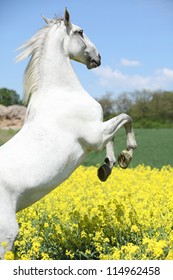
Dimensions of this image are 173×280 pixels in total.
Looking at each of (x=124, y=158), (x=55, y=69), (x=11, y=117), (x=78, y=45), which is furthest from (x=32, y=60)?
(x=11, y=117)

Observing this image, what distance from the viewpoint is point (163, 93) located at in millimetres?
53594

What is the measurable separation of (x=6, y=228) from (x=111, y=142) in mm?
1470

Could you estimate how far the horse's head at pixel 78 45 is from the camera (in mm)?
5234

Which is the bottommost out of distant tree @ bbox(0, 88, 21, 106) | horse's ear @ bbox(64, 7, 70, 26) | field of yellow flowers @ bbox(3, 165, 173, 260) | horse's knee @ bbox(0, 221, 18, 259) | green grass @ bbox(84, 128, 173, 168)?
green grass @ bbox(84, 128, 173, 168)

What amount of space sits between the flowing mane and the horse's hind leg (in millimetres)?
1202

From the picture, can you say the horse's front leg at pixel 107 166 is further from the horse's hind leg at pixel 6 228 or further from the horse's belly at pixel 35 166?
the horse's hind leg at pixel 6 228

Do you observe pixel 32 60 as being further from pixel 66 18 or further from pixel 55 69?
pixel 66 18

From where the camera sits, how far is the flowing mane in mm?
5137

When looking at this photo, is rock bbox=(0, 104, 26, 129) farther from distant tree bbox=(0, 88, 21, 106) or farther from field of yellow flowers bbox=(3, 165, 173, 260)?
field of yellow flowers bbox=(3, 165, 173, 260)

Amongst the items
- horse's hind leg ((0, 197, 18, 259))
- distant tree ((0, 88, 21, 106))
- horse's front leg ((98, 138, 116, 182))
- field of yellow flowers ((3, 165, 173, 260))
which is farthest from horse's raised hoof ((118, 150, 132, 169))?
distant tree ((0, 88, 21, 106))

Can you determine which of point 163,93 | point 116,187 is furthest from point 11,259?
point 163,93

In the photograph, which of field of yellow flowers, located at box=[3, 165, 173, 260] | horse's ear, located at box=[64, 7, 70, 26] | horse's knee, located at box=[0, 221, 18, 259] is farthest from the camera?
field of yellow flowers, located at box=[3, 165, 173, 260]

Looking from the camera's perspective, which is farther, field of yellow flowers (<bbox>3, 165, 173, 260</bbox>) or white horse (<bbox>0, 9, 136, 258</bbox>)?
field of yellow flowers (<bbox>3, 165, 173, 260</bbox>)

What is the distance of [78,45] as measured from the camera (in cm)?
526
